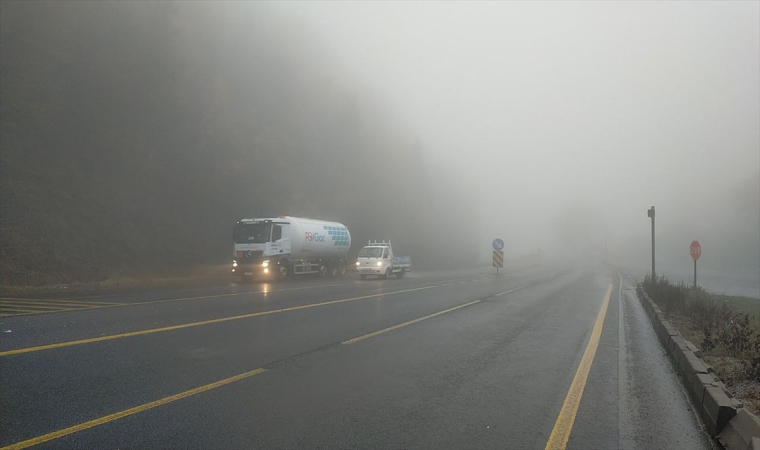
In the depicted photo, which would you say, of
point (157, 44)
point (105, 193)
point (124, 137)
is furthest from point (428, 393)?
point (157, 44)

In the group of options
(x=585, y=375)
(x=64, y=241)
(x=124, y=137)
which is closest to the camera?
(x=585, y=375)

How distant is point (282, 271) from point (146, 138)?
1275cm

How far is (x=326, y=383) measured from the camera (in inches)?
256

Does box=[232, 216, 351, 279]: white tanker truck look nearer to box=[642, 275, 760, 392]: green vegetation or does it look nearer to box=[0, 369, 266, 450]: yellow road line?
box=[642, 275, 760, 392]: green vegetation

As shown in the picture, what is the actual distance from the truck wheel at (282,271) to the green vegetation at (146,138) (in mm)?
6218

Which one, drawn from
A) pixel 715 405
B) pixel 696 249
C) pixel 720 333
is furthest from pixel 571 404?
pixel 696 249

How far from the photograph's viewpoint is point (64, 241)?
22516 mm

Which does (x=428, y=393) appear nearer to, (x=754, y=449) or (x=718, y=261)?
(x=754, y=449)

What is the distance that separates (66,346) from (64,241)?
17.4 m

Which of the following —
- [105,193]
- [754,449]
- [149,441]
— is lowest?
[149,441]

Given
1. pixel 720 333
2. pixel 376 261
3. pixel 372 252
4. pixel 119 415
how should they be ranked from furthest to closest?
1. pixel 372 252
2. pixel 376 261
3. pixel 720 333
4. pixel 119 415

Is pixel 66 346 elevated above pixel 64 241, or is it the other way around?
pixel 64 241

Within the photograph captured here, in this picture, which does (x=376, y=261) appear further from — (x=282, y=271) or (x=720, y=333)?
(x=720, y=333)

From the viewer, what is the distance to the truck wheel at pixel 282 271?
1038 inches
